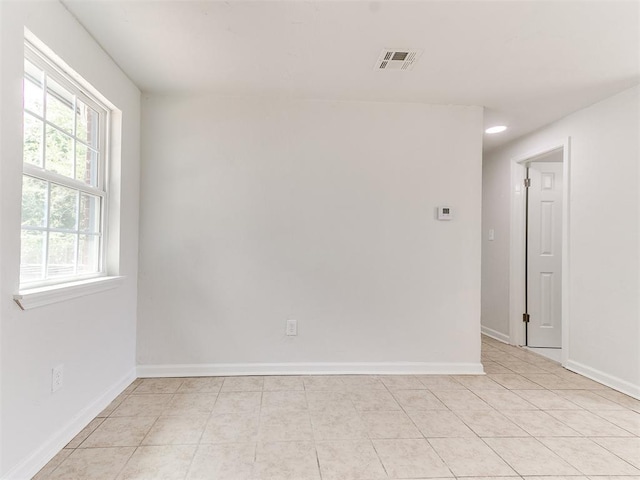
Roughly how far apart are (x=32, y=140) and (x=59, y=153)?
22 centimetres

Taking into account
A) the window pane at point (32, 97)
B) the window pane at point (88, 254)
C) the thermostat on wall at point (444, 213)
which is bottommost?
the window pane at point (88, 254)

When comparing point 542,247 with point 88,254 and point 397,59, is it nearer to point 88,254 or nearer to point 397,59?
point 397,59

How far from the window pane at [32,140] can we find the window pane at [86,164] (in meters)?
0.34

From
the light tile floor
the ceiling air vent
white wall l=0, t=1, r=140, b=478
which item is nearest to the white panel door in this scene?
the light tile floor

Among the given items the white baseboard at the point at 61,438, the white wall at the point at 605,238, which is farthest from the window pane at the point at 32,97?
the white wall at the point at 605,238

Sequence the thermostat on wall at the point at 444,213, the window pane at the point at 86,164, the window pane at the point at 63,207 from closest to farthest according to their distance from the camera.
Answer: the window pane at the point at 63,207, the window pane at the point at 86,164, the thermostat on wall at the point at 444,213

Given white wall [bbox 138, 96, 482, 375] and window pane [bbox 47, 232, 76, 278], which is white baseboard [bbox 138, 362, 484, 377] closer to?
white wall [bbox 138, 96, 482, 375]

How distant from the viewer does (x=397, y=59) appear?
7.07ft

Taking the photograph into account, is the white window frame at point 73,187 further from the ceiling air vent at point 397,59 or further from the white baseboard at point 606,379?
the white baseboard at point 606,379

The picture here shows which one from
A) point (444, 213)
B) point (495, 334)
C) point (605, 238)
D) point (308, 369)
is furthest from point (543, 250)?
point (308, 369)

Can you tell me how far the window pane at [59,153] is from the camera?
1745 mm

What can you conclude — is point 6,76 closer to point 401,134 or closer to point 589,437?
point 401,134

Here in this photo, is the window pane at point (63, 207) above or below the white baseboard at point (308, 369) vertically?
above

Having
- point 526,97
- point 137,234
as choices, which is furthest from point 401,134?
point 137,234
